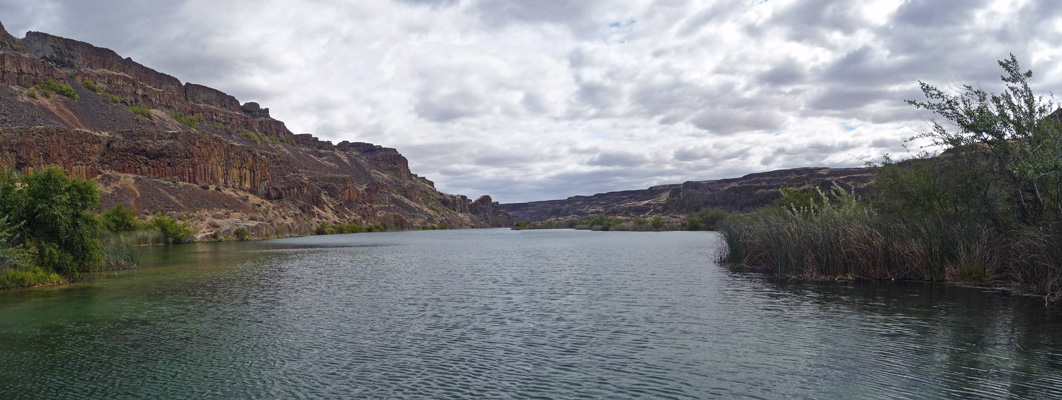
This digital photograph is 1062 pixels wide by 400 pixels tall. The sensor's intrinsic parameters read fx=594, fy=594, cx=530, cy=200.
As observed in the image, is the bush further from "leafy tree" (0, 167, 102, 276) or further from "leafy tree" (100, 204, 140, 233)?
"leafy tree" (0, 167, 102, 276)

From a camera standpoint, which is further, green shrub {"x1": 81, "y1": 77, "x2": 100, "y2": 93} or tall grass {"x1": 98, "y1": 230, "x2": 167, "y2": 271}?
green shrub {"x1": 81, "y1": 77, "x2": 100, "y2": 93}

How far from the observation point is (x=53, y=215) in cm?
2808

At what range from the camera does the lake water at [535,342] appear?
11.2 metres

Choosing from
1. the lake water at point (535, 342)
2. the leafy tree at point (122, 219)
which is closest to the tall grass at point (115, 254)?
the lake water at point (535, 342)

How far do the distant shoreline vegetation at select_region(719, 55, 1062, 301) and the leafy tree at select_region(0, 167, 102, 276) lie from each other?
115ft

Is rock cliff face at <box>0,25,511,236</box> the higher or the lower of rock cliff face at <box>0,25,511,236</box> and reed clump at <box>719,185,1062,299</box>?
the higher

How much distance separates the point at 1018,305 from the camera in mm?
18375

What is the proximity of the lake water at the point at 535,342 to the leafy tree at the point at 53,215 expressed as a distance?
375 centimetres

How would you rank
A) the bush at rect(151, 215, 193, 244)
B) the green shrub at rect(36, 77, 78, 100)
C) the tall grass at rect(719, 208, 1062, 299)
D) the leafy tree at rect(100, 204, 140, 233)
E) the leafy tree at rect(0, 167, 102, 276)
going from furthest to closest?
the green shrub at rect(36, 77, 78, 100) < the bush at rect(151, 215, 193, 244) < the leafy tree at rect(100, 204, 140, 233) < the leafy tree at rect(0, 167, 102, 276) < the tall grass at rect(719, 208, 1062, 299)

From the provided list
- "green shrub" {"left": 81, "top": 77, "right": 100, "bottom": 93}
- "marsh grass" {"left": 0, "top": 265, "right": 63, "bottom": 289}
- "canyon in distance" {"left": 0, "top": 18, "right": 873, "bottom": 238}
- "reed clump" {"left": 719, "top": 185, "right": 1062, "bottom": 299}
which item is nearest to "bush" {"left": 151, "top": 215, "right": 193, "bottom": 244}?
"canyon in distance" {"left": 0, "top": 18, "right": 873, "bottom": 238}

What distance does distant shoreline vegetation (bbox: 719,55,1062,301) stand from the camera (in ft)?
65.9

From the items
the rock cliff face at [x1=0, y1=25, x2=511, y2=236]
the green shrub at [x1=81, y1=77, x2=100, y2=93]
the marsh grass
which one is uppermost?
the green shrub at [x1=81, y1=77, x2=100, y2=93]

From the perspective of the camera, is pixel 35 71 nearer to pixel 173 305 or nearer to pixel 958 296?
pixel 173 305

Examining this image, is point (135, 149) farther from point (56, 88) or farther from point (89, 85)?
point (89, 85)
